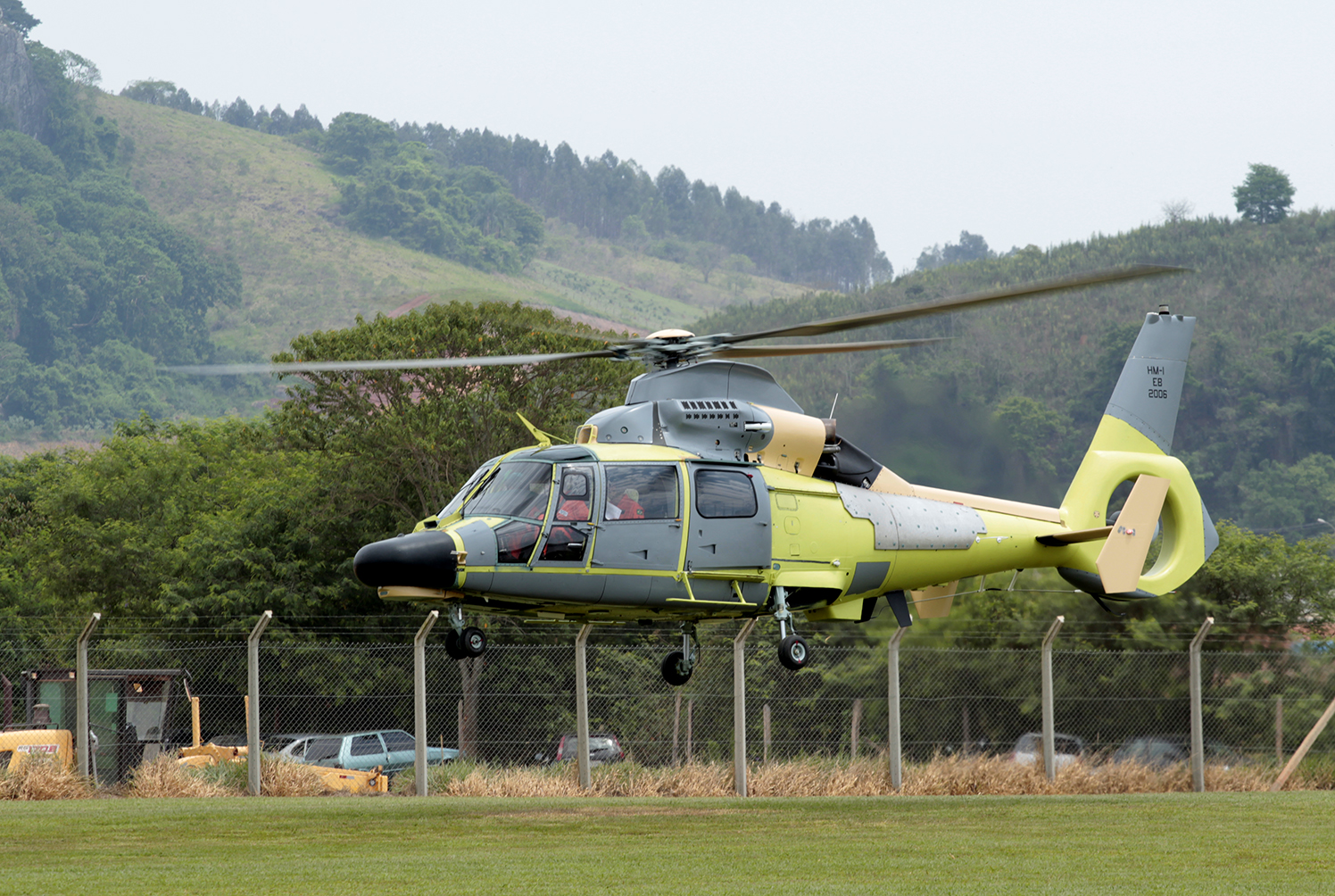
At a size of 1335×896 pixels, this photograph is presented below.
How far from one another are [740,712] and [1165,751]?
7696 mm

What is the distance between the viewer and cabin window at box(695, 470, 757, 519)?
1563 cm

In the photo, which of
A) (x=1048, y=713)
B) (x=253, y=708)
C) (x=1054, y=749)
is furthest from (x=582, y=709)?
(x=1054, y=749)

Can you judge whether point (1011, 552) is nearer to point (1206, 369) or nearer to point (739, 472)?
point (739, 472)

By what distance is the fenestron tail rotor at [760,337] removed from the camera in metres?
13.4

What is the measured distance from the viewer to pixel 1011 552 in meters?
18.5

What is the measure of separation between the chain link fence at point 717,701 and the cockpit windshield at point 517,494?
13.3ft

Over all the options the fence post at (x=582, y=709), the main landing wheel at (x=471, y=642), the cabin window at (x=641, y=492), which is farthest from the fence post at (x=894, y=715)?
the main landing wheel at (x=471, y=642)

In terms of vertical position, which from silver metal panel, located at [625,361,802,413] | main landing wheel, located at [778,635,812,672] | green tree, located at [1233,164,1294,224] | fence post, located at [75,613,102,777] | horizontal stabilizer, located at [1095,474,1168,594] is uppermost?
green tree, located at [1233,164,1294,224]

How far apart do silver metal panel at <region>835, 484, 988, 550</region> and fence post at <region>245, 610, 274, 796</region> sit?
6.79 m

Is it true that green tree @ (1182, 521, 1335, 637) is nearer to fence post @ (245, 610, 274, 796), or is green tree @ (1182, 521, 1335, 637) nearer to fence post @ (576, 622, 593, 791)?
fence post @ (576, 622, 593, 791)

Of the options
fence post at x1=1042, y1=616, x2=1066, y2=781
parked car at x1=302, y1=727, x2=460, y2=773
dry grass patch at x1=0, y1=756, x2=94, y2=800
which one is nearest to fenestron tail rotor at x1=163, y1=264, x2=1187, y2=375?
dry grass patch at x1=0, y1=756, x2=94, y2=800

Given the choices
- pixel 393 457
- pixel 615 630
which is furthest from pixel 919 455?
pixel 393 457

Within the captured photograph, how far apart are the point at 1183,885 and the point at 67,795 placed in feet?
39.2

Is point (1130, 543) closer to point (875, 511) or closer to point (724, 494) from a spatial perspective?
point (875, 511)
